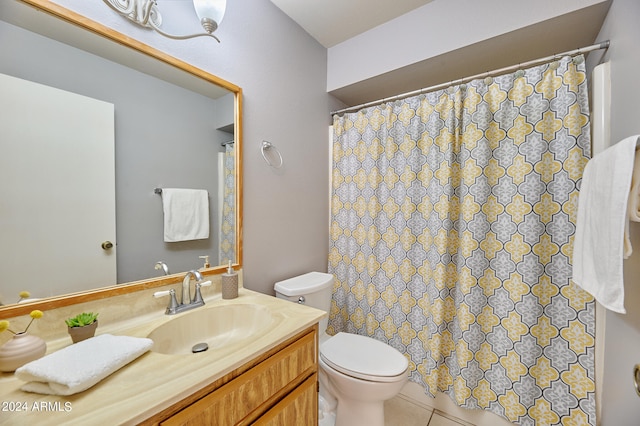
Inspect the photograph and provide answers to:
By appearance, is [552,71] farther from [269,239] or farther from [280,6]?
[269,239]

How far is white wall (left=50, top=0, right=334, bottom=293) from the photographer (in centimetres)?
128

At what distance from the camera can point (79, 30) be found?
84 cm

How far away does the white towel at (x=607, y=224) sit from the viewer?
689mm

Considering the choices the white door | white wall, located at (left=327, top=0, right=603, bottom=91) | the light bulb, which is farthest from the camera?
white wall, located at (left=327, top=0, right=603, bottom=91)

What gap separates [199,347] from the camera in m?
0.96

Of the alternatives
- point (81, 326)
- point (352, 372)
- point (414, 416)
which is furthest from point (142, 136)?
point (414, 416)

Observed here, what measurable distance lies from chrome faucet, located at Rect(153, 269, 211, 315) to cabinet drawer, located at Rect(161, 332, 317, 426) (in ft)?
1.53

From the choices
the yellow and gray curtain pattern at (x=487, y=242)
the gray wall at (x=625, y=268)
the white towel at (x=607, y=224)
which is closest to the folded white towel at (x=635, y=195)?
the white towel at (x=607, y=224)

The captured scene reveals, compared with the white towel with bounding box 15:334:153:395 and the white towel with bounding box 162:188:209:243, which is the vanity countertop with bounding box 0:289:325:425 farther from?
the white towel with bounding box 162:188:209:243

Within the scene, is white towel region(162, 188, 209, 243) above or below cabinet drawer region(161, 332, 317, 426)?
above

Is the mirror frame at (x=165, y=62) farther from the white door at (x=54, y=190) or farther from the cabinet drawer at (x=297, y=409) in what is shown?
the cabinet drawer at (x=297, y=409)

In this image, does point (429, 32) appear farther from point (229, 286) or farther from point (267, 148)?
point (229, 286)

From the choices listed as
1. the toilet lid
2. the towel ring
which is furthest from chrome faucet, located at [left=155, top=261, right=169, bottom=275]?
the toilet lid

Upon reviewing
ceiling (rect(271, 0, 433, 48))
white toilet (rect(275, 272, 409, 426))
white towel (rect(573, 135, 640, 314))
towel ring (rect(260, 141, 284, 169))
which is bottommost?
white toilet (rect(275, 272, 409, 426))
